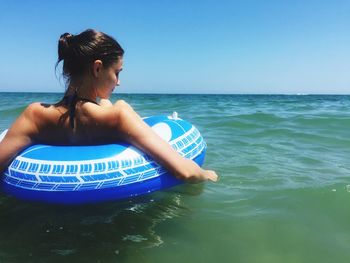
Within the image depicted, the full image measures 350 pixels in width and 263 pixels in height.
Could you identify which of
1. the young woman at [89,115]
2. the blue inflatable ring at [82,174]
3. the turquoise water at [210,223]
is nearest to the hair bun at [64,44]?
the young woman at [89,115]

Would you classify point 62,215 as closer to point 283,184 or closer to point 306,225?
point 306,225

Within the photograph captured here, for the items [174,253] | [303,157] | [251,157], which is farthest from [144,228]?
[303,157]

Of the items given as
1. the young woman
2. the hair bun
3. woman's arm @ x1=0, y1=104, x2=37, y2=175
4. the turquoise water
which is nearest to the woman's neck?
the young woman

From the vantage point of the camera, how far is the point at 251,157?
4.81 metres

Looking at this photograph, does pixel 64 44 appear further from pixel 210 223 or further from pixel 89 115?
pixel 210 223

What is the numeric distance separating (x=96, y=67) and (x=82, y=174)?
74cm

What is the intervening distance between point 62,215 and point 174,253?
3.43 feet

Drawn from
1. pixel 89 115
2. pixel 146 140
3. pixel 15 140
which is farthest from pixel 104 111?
pixel 15 140

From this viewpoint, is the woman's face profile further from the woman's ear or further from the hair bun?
the hair bun

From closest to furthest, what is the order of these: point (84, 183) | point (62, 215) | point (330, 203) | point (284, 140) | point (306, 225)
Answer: point (84, 183), point (306, 225), point (62, 215), point (330, 203), point (284, 140)

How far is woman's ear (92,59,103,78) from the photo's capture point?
2.50m

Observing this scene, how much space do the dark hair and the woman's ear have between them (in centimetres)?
2

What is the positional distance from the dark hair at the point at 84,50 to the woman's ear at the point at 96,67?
23 mm

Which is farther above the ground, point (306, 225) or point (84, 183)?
point (84, 183)
